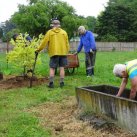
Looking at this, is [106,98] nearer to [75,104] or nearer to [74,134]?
[74,134]

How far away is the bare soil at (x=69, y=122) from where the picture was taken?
25.4 feet

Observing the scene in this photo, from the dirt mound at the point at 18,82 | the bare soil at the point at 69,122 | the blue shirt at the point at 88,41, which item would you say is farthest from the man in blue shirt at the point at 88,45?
the bare soil at the point at 69,122

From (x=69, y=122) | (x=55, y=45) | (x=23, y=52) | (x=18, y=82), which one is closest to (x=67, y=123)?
(x=69, y=122)

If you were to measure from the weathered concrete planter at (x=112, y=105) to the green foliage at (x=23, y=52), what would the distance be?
15.7ft

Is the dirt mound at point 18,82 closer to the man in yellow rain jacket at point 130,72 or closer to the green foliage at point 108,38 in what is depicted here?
the man in yellow rain jacket at point 130,72

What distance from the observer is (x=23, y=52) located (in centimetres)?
1412

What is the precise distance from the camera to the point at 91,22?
112m

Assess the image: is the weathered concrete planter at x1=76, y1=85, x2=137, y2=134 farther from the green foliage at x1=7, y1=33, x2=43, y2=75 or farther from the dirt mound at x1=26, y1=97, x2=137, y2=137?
the green foliage at x1=7, y1=33, x2=43, y2=75

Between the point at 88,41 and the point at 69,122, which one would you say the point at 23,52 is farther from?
the point at 69,122

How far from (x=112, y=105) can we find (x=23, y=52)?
6622 millimetres

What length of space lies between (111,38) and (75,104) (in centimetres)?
6034

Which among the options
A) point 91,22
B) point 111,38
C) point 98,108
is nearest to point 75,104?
point 98,108

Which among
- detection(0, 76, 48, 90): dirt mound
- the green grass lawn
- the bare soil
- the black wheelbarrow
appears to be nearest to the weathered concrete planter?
the bare soil

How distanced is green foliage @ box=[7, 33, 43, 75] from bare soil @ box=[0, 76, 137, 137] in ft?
10.7
